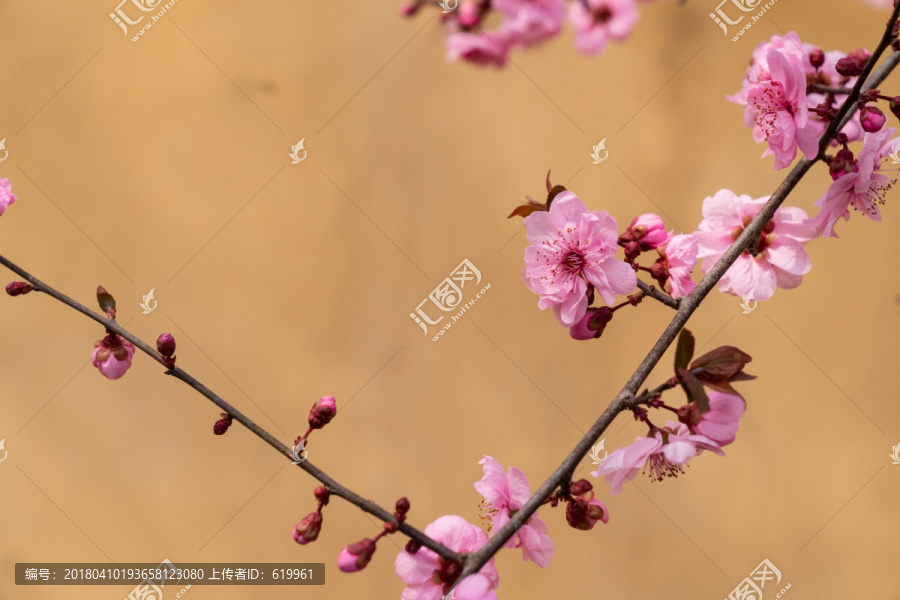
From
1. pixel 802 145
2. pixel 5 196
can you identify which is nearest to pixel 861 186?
pixel 802 145

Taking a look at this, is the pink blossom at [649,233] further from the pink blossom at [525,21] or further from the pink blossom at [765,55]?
the pink blossom at [525,21]

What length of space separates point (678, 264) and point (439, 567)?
1.71ft

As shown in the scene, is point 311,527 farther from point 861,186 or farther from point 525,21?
point 861,186

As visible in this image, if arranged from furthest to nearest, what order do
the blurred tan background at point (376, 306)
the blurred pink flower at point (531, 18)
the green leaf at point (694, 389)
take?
the blurred tan background at point (376, 306), the green leaf at point (694, 389), the blurred pink flower at point (531, 18)

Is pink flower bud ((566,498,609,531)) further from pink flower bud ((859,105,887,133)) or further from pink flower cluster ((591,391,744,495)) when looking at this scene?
pink flower bud ((859,105,887,133))

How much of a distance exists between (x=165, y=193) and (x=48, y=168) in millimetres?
421

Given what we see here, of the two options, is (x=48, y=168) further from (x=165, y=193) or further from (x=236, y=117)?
(x=236, y=117)

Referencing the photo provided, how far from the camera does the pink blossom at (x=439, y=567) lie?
0.78m

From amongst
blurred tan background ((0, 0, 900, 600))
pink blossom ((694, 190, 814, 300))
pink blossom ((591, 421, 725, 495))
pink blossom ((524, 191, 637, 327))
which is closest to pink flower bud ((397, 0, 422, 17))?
pink blossom ((524, 191, 637, 327))

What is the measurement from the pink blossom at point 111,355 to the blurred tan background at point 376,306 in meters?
1.40

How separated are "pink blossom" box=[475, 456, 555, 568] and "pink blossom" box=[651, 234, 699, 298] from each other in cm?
34

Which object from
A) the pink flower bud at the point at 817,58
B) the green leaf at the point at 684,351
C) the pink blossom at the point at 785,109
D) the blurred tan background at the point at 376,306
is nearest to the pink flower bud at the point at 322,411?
the green leaf at the point at 684,351

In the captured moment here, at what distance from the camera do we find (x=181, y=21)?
2.36m

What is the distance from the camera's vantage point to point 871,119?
0.84 meters
